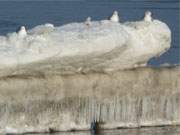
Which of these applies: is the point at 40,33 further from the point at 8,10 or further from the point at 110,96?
the point at 8,10

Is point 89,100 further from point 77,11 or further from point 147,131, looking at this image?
point 77,11

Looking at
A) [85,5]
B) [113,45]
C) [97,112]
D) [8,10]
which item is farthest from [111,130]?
[85,5]

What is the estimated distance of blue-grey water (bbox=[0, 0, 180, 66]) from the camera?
4597 centimetres

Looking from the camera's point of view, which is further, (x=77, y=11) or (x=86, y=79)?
(x=77, y=11)

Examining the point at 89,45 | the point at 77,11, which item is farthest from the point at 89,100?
the point at 77,11

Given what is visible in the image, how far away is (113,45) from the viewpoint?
1945cm

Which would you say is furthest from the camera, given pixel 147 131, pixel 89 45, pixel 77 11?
pixel 77 11

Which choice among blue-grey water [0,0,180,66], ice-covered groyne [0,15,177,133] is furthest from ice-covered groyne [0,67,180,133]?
blue-grey water [0,0,180,66]

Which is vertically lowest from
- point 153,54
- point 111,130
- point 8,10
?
point 111,130

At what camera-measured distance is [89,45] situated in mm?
19266

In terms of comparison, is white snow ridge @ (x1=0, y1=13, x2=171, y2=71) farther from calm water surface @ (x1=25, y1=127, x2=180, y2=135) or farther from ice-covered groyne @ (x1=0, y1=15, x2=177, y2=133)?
calm water surface @ (x1=25, y1=127, x2=180, y2=135)

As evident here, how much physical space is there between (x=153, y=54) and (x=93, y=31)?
1.65 meters

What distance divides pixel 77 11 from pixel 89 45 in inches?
1381

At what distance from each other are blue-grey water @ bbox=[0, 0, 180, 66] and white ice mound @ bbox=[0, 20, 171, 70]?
50.9 ft
